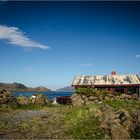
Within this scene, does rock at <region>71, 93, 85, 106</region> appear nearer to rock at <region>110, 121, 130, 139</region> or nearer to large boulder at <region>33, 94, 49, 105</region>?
large boulder at <region>33, 94, 49, 105</region>

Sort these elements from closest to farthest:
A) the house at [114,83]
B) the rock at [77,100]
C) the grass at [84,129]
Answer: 1. the grass at [84,129]
2. the rock at [77,100]
3. the house at [114,83]

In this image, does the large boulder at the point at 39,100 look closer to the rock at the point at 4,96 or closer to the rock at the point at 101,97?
the rock at the point at 4,96

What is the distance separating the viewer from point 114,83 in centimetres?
4647

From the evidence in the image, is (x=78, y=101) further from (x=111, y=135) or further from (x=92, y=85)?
(x=111, y=135)

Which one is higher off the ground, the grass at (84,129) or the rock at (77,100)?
the rock at (77,100)

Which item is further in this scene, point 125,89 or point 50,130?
point 125,89

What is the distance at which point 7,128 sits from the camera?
18000 mm

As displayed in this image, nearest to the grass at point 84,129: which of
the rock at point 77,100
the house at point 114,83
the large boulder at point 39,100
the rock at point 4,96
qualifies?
the rock at point 77,100

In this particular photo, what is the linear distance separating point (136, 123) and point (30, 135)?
7.41 metres

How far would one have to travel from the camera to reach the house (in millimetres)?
46250

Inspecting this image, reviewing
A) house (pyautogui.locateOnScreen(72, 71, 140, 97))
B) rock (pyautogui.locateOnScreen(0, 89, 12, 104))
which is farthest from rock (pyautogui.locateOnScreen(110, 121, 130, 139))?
house (pyautogui.locateOnScreen(72, 71, 140, 97))

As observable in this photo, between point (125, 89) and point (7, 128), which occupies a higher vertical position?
point (125, 89)

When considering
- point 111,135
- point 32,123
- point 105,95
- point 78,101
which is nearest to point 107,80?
point 105,95

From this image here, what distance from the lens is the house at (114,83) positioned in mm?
46250
